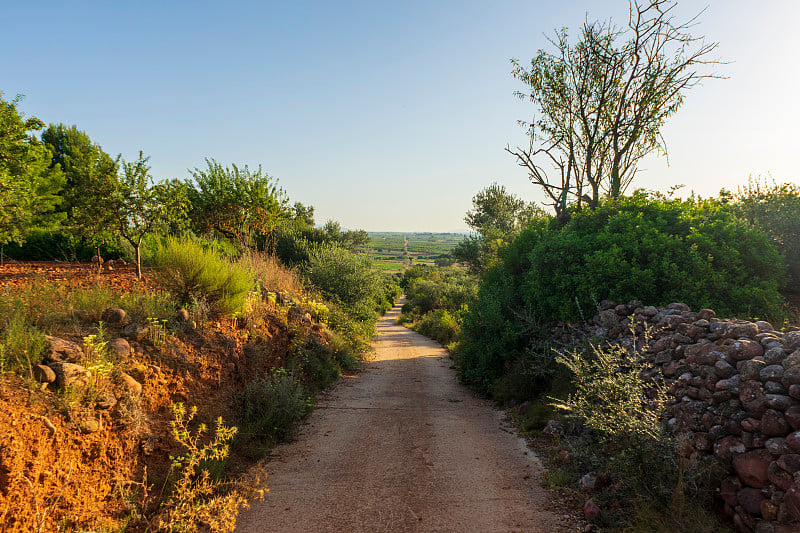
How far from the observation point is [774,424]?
3.21 metres

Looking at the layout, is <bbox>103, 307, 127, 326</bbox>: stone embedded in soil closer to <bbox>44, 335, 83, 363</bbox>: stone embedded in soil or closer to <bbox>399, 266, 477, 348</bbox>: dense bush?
<bbox>44, 335, 83, 363</bbox>: stone embedded in soil

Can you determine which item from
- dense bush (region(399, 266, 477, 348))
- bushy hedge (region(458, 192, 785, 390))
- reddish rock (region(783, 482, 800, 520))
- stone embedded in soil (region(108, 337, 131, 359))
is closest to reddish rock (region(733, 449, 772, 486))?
reddish rock (region(783, 482, 800, 520))

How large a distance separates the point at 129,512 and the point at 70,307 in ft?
10.2

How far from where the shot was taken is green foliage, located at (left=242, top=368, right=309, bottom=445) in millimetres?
5984

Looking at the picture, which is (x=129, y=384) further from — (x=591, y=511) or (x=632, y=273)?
(x=632, y=273)

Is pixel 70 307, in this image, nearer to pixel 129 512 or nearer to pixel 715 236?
pixel 129 512

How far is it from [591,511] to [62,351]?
5.94 meters

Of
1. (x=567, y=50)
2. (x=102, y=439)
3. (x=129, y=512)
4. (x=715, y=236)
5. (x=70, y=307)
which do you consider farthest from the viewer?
(x=567, y=50)

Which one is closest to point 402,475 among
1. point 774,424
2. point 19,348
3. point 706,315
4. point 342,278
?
point 774,424

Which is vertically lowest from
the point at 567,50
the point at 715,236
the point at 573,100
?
the point at 715,236

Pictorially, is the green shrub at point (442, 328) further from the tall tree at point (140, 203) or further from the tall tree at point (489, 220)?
the tall tree at point (140, 203)

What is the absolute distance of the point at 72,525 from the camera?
328 cm

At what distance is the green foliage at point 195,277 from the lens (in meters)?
7.29

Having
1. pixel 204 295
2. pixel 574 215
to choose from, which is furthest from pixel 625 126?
pixel 204 295
